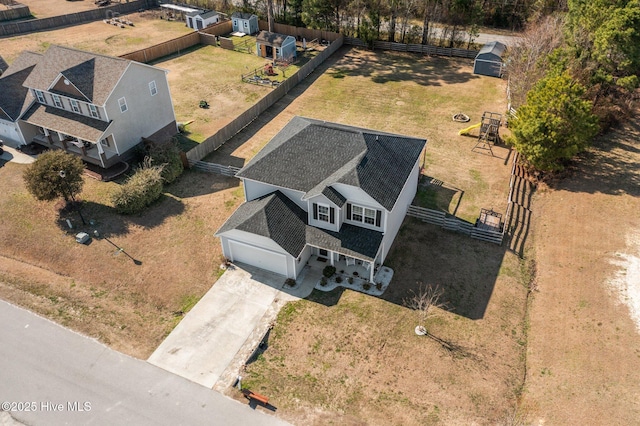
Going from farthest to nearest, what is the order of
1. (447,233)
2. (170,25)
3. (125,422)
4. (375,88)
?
(170,25), (375,88), (447,233), (125,422)

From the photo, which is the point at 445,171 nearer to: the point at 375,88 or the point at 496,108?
the point at 496,108

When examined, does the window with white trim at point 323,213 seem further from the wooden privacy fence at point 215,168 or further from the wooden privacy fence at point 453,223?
the wooden privacy fence at point 215,168

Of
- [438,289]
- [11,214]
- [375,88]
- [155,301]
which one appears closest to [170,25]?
[375,88]

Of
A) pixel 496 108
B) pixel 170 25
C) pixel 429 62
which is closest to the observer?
pixel 496 108

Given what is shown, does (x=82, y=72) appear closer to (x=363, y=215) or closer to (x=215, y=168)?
(x=215, y=168)

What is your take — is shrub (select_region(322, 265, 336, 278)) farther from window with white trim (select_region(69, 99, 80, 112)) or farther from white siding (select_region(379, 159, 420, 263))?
window with white trim (select_region(69, 99, 80, 112))

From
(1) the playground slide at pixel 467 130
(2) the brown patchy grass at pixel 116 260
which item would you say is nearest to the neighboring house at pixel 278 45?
(1) the playground slide at pixel 467 130

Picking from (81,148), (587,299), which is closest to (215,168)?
(81,148)
